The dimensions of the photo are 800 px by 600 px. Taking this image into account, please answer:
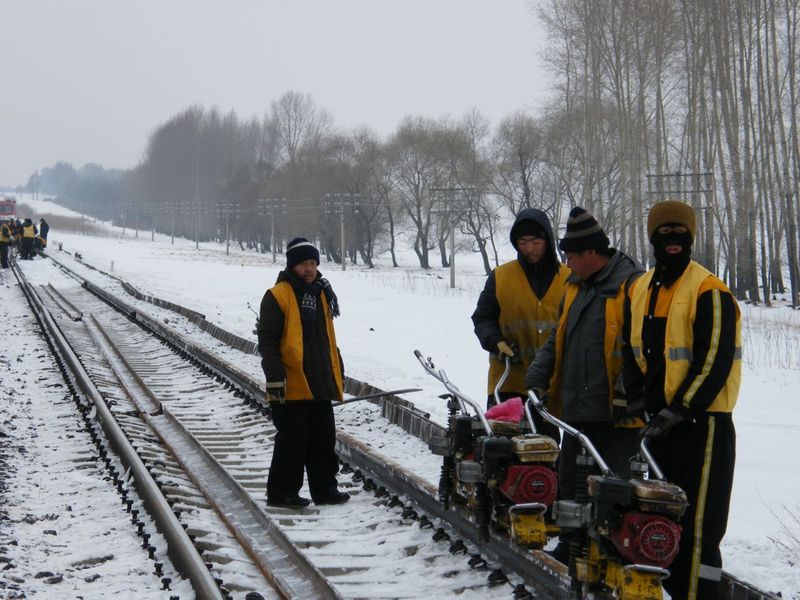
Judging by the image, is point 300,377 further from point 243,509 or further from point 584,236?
point 584,236

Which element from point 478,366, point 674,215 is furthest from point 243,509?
point 478,366

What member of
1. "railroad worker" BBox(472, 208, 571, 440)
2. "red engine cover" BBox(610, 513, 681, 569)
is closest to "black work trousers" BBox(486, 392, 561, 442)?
"railroad worker" BBox(472, 208, 571, 440)

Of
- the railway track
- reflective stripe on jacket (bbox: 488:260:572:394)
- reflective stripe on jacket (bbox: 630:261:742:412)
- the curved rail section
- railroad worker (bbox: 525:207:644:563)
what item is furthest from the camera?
reflective stripe on jacket (bbox: 488:260:572:394)

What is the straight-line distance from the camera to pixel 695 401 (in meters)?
4.46

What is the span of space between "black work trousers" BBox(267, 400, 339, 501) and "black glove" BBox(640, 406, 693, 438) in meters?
3.51

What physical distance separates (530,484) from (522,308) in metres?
1.28

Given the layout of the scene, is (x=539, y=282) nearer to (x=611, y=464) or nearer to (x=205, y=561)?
(x=611, y=464)

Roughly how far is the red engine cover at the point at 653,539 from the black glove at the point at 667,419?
1.41 ft

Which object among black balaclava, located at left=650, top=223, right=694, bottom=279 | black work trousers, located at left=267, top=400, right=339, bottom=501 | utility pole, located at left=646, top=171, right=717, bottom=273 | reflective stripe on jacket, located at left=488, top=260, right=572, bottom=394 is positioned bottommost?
black work trousers, located at left=267, top=400, right=339, bottom=501

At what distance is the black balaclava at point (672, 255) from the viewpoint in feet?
15.5

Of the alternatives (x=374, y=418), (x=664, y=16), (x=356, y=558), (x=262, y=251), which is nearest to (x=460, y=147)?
(x=664, y=16)

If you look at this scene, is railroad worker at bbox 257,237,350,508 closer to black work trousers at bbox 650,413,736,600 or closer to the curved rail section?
the curved rail section

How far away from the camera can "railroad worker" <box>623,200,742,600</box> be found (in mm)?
4484

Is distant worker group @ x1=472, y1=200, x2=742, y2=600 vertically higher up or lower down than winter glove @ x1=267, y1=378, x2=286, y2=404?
Answer: higher up
